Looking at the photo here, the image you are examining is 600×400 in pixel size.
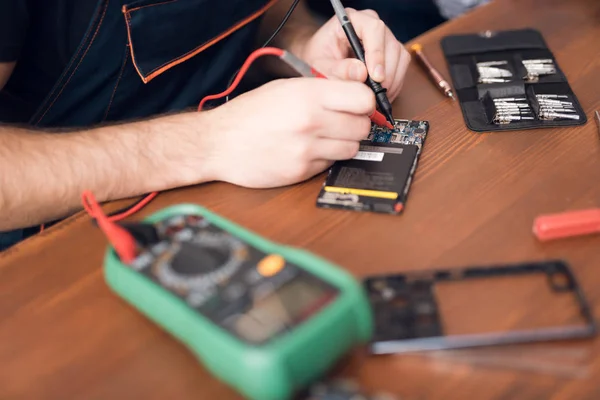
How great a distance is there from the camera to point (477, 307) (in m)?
0.52

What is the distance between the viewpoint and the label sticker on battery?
27.8 inches

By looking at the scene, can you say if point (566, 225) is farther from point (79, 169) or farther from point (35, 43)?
point (35, 43)

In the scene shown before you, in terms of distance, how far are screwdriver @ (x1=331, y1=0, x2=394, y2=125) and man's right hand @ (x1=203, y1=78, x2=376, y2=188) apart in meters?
0.06

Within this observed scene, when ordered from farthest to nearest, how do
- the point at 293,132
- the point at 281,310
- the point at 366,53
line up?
the point at 366,53 < the point at 293,132 < the point at 281,310

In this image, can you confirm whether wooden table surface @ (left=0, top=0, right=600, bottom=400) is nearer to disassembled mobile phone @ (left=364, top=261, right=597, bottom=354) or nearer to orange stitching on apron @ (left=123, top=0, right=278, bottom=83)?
disassembled mobile phone @ (left=364, top=261, right=597, bottom=354)

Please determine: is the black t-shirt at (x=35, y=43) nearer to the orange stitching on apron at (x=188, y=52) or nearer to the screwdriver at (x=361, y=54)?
the orange stitching on apron at (x=188, y=52)

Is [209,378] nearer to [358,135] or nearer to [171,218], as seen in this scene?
[171,218]

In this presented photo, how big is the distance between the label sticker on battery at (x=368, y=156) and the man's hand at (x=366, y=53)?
100 mm

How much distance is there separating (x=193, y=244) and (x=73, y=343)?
14 centimetres

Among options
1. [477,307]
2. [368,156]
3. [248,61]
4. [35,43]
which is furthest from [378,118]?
[35,43]

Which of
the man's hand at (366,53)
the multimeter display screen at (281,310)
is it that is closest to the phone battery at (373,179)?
the man's hand at (366,53)

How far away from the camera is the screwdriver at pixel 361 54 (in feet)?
2.47

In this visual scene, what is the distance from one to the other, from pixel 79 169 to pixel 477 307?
471 mm

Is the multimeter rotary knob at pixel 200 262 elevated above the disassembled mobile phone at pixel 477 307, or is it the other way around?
the multimeter rotary knob at pixel 200 262
